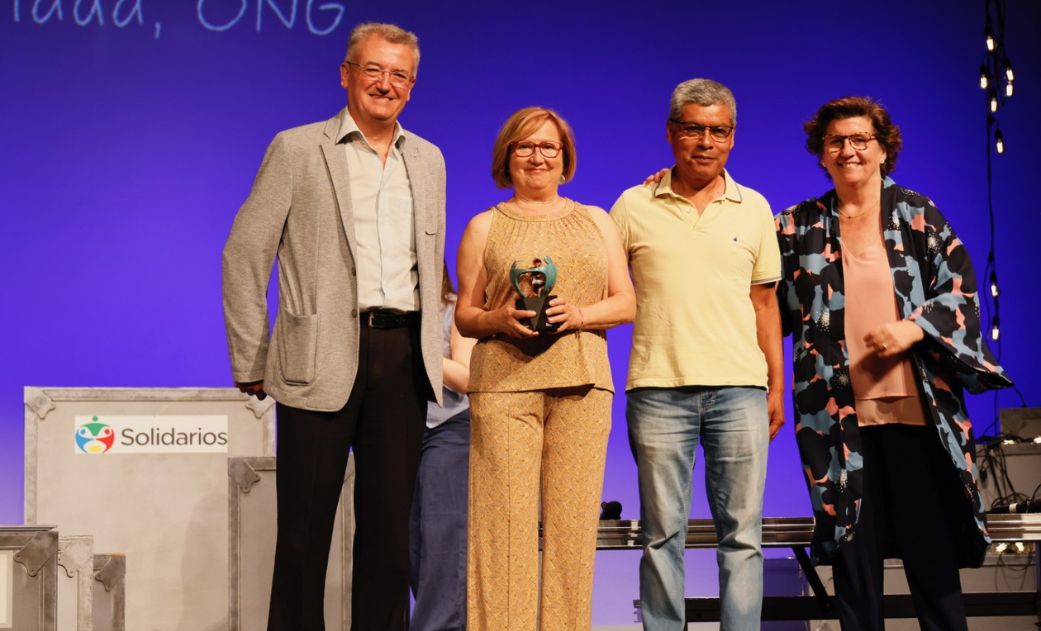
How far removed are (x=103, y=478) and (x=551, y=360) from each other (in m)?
2.00

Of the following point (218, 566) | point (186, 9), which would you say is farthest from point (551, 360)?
point (186, 9)

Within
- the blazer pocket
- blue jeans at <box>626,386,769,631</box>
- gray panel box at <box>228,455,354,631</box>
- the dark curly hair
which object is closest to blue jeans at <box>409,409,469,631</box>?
gray panel box at <box>228,455,354,631</box>

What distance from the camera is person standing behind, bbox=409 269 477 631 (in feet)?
11.3

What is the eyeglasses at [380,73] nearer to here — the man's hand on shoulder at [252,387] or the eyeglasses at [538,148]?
the eyeglasses at [538,148]

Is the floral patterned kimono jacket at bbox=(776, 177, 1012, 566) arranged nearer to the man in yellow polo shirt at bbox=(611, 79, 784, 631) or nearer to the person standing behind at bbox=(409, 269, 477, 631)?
the man in yellow polo shirt at bbox=(611, 79, 784, 631)

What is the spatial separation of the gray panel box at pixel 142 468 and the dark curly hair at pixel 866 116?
6.67ft

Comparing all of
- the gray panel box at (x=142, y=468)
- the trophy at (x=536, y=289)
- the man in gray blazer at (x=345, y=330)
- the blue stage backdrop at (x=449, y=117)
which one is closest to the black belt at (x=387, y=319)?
the man in gray blazer at (x=345, y=330)

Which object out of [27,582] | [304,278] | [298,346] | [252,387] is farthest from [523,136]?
[27,582]

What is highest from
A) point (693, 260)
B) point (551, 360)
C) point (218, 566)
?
point (693, 260)

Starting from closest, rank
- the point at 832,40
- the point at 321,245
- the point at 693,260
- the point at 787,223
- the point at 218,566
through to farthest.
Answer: the point at 321,245
the point at 693,260
the point at 787,223
the point at 218,566
the point at 832,40

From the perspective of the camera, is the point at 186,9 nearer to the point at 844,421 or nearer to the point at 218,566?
the point at 218,566

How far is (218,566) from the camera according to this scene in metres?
3.92

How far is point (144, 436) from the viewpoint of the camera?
13.2 feet

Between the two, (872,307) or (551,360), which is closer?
(551,360)
